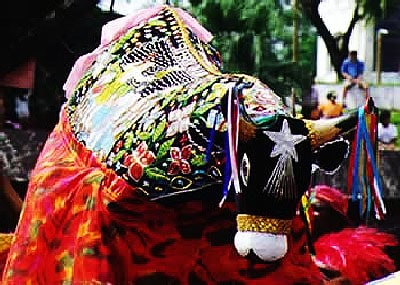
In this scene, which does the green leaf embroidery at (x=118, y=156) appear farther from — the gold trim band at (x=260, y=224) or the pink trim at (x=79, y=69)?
the pink trim at (x=79, y=69)

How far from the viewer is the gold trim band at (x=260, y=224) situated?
1.55 meters

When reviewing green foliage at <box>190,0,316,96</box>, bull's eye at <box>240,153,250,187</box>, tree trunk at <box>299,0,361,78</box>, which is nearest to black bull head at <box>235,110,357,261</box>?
bull's eye at <box>240,153,250,187</box>

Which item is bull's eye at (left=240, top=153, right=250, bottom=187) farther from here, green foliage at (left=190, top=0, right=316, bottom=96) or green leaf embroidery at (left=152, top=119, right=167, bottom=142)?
green foliage at (left=190, top=0, right=316, bottom=96)

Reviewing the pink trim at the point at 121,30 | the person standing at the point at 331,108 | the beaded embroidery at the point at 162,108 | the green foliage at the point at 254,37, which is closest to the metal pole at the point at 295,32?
the green foliage at the point at 254,37

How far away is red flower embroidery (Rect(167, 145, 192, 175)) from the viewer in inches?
65.5

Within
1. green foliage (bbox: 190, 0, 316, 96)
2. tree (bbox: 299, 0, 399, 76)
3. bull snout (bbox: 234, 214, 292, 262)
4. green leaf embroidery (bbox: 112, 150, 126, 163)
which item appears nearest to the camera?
bull snout (bbox: 234, 214, 292, 262)

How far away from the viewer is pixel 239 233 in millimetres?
1562

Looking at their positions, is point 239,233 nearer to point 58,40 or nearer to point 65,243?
point 65,243

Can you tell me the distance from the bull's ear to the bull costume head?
0.10ft

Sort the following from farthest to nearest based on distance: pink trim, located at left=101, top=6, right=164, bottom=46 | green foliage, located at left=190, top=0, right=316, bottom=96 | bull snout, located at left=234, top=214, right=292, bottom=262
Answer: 1. green foliage, located at left=190, top=0, right=316, bottom=96
2. pink trim, located at left=101, top=6, right=164, bottom=46
3. bull snout, located at left=234, top=214, right=292, bottom=262

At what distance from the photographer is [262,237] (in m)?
1.53

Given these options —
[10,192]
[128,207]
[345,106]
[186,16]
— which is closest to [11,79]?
[10,192]

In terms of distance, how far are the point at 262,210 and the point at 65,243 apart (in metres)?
0.55

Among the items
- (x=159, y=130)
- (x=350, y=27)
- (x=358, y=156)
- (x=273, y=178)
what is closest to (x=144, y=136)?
(x=159, y=130)
